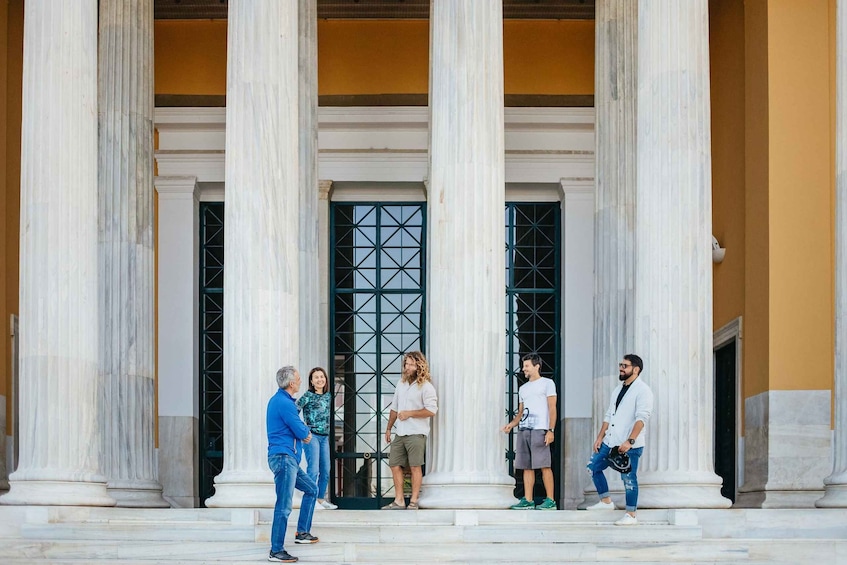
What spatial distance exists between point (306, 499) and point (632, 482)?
17.7 feet

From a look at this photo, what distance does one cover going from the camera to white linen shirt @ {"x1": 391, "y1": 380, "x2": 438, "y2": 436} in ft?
76.1

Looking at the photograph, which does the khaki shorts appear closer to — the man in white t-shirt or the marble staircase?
the man in white t-shirt

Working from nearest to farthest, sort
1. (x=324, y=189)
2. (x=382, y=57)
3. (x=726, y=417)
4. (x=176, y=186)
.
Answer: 1. (x=726, y=417)
2. (x=324, y=189)
3. (x=176, y=186)
4. (x=382, y=57)

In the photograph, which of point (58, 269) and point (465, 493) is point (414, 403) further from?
point (58, 269)

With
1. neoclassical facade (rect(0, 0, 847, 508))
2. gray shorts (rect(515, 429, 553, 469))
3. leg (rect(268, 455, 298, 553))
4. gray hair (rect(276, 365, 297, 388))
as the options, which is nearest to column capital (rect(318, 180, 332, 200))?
neoclassical facade (rect(0, 0, 847, 508))

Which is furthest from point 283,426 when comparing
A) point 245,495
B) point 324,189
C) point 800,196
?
point 324,189

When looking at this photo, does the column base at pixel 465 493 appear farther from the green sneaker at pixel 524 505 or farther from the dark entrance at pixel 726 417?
the dark entrance at pixel 726 417

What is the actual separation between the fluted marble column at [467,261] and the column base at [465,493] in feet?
0.06

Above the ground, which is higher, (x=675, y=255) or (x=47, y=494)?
(x=675, y=255)

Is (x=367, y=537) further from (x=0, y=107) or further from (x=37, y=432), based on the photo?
(x=0, y=107)

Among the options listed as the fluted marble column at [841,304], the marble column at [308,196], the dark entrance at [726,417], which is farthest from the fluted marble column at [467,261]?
the dark entrance at [726,417]

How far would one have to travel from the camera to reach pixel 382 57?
35094 mm

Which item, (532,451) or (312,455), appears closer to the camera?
(312,455)

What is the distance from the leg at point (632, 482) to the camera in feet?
69.7
